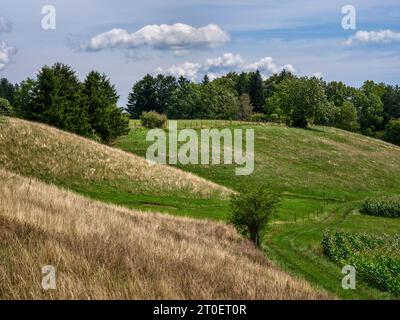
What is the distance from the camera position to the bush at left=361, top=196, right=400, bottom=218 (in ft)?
183

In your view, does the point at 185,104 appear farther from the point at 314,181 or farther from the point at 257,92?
the point at 314,181

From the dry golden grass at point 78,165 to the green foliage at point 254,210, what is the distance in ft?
69.3

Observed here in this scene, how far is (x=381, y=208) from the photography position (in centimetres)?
5619

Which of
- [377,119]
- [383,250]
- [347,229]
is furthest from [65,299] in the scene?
[377,119]

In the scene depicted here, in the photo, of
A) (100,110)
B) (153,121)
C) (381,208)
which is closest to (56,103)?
(100,110)

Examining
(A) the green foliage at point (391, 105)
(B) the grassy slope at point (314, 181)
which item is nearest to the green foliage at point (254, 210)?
(B) the grassy slope at point (314, 181)

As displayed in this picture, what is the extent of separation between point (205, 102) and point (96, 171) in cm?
9520

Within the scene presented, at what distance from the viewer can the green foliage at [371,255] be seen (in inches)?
950

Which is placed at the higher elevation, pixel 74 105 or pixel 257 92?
pixel 257 92

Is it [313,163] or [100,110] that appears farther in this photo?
[313,163]

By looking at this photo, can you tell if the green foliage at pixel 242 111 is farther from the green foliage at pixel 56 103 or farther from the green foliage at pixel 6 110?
the green foliage at pixel 56 103

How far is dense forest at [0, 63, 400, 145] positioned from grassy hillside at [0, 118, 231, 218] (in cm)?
1102

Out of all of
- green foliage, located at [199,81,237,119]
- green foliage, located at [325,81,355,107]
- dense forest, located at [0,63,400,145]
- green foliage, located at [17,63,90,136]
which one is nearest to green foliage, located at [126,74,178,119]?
dense forest, located at [0,63,400,145]
